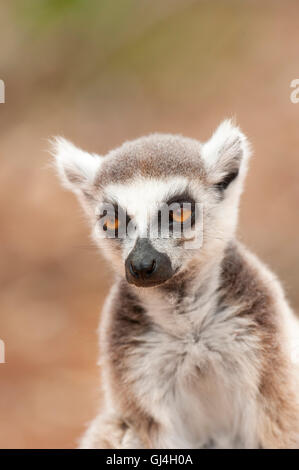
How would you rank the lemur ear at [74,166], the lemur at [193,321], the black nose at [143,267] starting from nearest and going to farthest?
the black nose at [143,267] < the lemur at [193,321] < the lemur ear at [74,166]

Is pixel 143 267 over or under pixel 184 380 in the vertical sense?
over

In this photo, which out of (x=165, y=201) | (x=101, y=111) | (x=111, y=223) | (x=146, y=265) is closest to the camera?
(x=146, y=265)

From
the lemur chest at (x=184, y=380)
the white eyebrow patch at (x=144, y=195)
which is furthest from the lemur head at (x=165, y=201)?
the lemur chest at (x=184, y=380)

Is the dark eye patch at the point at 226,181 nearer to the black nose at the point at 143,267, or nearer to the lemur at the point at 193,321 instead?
the lemur at the point at 193,321

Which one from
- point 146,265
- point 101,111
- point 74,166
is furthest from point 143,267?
point 101,111

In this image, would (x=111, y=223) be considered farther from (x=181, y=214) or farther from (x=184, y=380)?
(x=184, y=380)

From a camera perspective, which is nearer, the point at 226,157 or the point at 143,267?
the point at 143,267
